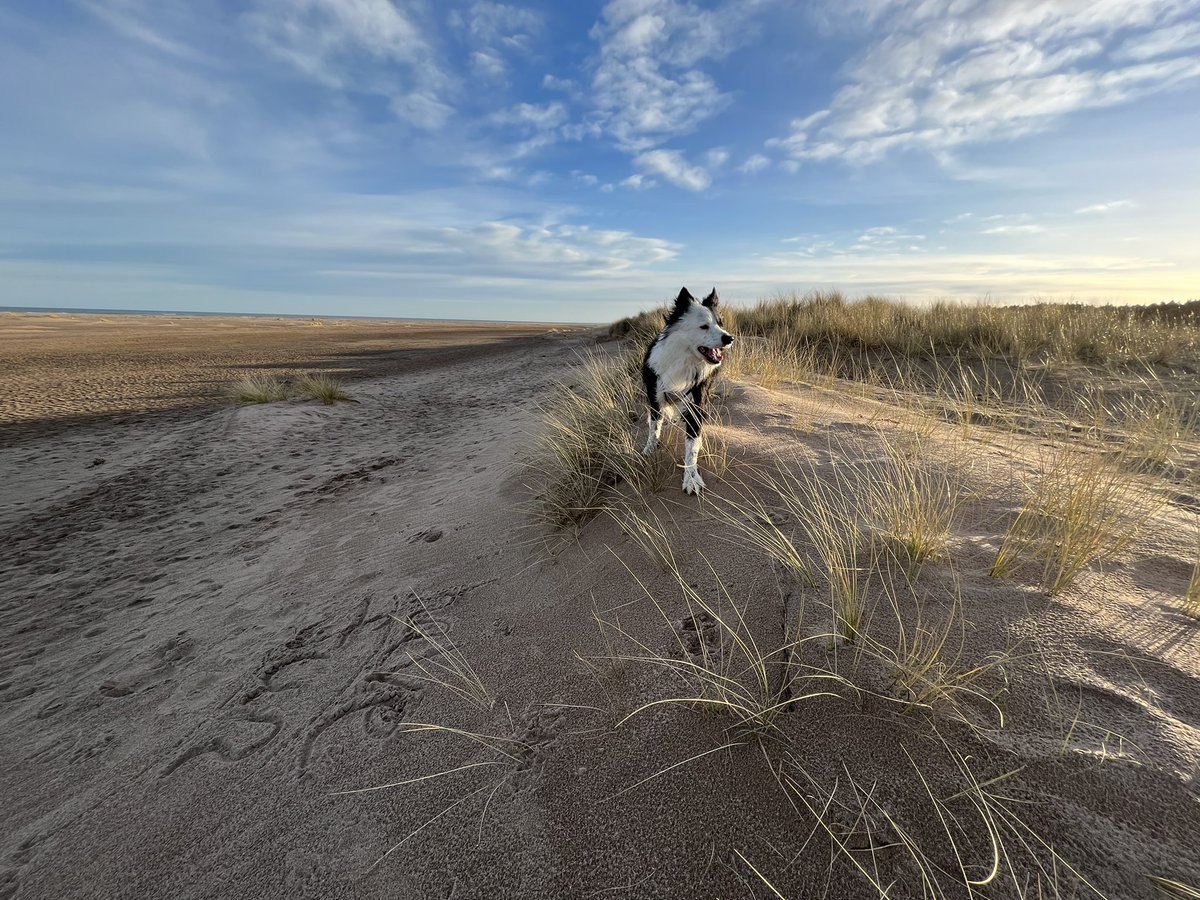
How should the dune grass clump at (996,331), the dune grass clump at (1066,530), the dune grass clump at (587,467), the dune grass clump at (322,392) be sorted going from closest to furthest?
the dune grass clump at (1066,530) < the dune grass clump at (587,467) < the dune grass clump at (996,331) < the dune grass clump at (322,392)

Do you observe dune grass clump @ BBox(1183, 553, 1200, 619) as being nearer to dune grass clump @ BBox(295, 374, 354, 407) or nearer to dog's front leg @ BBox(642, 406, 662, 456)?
dog's front leg @ BBox(642, 406, 662, 456)

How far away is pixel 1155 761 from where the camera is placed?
111cm

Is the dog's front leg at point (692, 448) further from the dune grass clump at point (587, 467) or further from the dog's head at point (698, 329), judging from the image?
the dog's head at point (698, 329)

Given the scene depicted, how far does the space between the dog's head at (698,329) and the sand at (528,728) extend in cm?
67

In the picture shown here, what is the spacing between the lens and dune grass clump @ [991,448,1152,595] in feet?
5.78

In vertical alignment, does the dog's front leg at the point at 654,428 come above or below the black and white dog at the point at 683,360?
below

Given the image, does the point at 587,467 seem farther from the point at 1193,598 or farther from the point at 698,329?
the point at 1193,598

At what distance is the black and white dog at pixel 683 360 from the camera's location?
11.0 ft

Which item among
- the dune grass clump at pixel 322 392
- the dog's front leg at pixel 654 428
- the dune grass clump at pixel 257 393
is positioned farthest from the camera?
the dune grass clump at pixel 322 392

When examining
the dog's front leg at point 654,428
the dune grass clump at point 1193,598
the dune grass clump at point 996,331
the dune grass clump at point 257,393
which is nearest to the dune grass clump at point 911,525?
the dune grass clump at point 1193,598

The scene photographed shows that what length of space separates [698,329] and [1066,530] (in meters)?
2.27

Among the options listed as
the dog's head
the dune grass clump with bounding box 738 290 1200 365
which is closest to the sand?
the dog's head

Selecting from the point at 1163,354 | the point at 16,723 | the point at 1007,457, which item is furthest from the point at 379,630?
the point at 1163,354

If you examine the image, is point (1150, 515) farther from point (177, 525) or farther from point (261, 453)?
point (261, 453)
